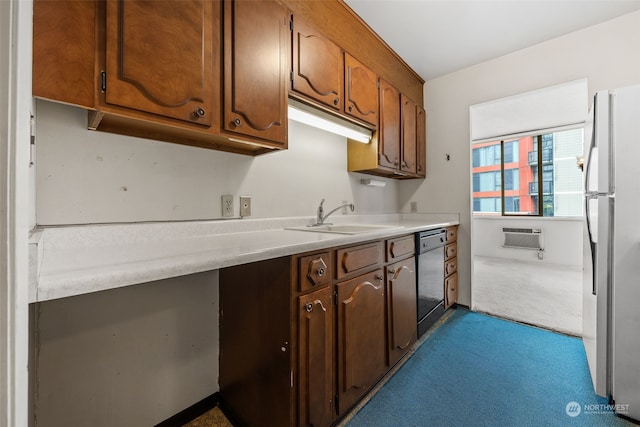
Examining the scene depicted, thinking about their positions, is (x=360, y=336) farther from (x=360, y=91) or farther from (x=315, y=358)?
(x=360, y=91)

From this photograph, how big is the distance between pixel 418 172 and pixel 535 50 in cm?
140

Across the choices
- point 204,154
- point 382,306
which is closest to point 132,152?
point 204,154

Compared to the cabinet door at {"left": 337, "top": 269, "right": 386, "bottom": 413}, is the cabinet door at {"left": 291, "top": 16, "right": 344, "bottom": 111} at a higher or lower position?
higher

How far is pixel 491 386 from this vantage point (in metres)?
1.57

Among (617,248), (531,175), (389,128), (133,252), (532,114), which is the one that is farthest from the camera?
(531,175)

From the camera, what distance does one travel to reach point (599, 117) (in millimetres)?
1405

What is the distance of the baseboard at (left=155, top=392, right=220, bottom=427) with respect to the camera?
1284 mm

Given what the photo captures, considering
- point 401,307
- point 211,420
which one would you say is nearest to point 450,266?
point 401,307

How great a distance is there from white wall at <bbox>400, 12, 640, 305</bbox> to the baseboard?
2.42 metres

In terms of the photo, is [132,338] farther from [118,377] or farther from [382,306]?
[382,306]

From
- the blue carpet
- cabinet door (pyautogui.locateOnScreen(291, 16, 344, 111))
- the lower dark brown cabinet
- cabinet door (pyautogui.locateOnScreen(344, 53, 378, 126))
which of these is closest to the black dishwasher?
the blue carpet

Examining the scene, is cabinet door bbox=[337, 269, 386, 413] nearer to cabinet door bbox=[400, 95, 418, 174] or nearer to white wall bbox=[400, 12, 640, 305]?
cabinet door bbox=[400, 95, 418, 174]

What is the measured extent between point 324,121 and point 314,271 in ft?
3.42

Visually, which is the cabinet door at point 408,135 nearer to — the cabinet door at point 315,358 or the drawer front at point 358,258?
the drawer front at point 358,258
